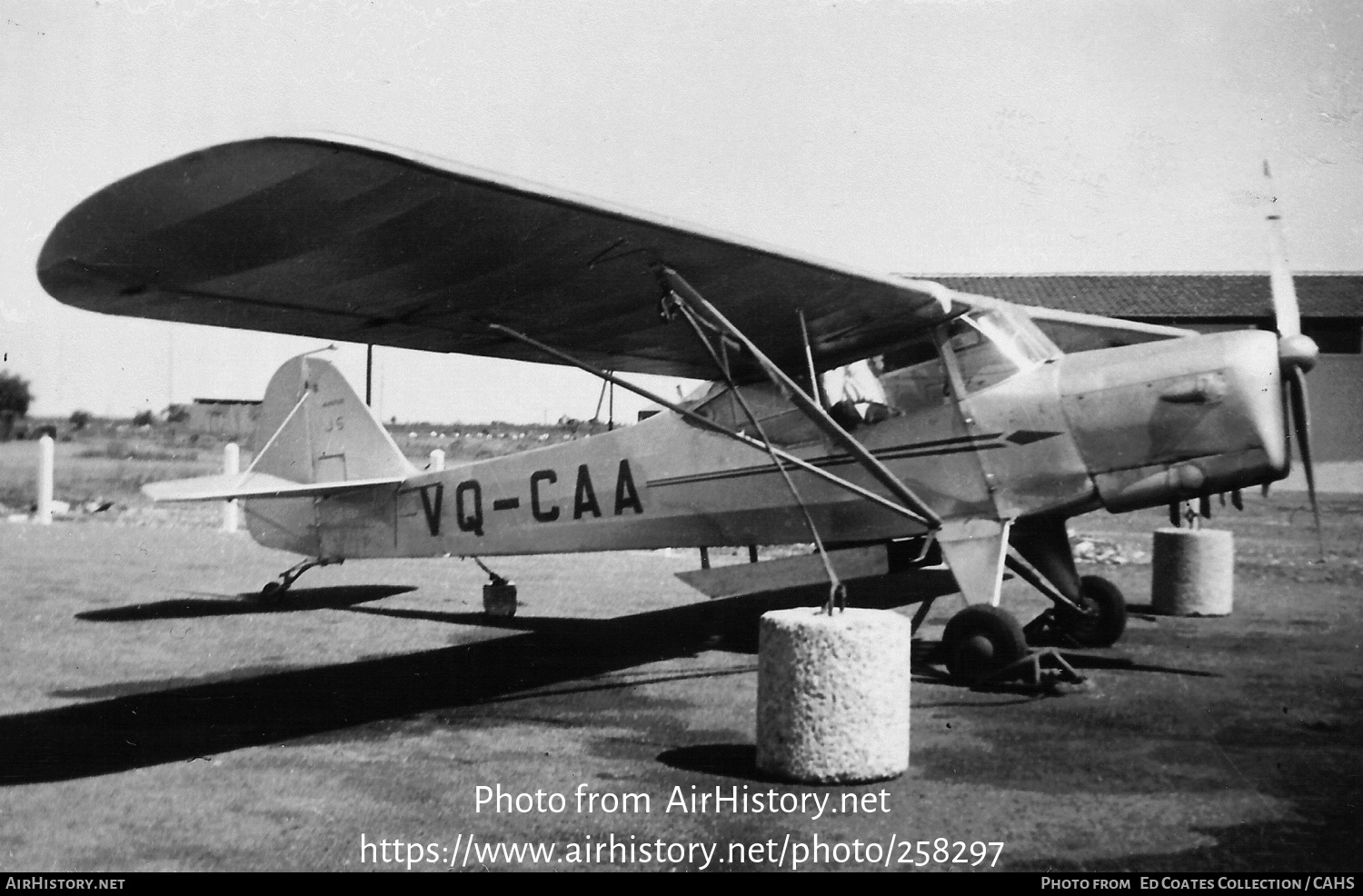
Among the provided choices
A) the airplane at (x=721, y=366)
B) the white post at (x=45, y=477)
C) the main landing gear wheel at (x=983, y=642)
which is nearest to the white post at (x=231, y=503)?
the white post at (x=45, y=477)

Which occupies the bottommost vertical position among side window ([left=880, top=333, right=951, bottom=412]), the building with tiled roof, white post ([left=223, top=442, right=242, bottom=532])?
white post ([left=223, top=442, right=242, bottom=532])

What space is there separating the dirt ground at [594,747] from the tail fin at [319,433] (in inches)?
54.7

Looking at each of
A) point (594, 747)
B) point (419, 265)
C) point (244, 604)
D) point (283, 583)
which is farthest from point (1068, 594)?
point (244, 604)

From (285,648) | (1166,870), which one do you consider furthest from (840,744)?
(285,648)

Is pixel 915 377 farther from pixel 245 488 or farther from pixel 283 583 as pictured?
pixel 283 583

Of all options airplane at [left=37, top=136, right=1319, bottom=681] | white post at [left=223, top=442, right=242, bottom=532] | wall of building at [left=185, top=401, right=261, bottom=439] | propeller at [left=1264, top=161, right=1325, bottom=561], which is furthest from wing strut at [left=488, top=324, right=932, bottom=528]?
wall of building at [left=185, top=401, right=261, bottom=439]

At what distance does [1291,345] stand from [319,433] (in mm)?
8434

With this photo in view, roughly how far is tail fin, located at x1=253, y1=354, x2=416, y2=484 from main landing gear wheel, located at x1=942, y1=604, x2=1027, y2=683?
565 cm

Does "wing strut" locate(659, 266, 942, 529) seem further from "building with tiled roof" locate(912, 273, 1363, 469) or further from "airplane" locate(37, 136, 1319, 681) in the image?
"building with tiled roof" locate(912, 273, 1363, 469)

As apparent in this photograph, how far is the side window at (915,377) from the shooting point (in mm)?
6906

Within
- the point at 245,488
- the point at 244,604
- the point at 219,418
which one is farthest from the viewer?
the point at 219,418

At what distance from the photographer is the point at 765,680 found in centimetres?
422

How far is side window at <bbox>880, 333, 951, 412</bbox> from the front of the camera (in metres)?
6.91

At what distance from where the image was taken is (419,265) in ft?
17.3
